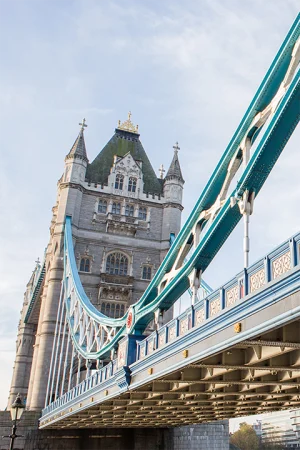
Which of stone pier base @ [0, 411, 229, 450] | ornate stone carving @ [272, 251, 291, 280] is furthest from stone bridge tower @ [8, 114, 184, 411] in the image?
A: ornate stone carving @ [272, 251, 291, 280]

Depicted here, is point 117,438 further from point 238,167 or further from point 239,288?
point 239,288

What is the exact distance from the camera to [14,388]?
47594 mm

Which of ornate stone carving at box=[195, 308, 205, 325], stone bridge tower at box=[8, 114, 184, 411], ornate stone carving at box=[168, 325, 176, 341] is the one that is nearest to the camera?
ornate stone carving at box=[195, 308, 205, 325]

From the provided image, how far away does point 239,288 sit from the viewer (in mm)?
9930

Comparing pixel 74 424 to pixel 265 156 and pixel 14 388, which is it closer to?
pixel 14 388

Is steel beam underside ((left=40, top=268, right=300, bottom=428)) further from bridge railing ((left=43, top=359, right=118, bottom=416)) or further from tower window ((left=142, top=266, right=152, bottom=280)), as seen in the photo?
tower window ((left=142, top=266, right=152, bottom=280))

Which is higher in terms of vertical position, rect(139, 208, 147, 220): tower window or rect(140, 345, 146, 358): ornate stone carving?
rect(139, 208, 147, 220): tower window

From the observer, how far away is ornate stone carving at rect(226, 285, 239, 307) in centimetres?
1004

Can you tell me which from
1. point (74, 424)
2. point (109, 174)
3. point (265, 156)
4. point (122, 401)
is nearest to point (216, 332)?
point (265, 156)

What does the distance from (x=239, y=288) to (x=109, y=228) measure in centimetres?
3247

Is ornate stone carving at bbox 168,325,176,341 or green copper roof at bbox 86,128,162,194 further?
green copper roof at bbox 86,128,162,194

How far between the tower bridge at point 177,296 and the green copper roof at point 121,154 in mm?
661

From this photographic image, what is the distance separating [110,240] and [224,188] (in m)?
27.7

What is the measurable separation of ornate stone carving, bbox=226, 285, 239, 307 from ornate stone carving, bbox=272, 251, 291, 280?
1.51 metres
